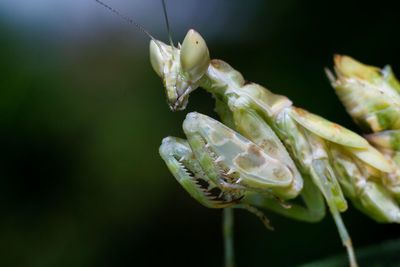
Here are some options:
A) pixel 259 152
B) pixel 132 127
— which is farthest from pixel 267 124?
pixel 132 127

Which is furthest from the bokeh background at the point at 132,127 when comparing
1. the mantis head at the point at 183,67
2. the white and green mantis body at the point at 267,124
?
the mantis head at the point at 183,67

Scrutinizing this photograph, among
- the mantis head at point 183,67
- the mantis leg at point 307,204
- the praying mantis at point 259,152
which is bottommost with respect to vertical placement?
the mantis leg at point 307,204

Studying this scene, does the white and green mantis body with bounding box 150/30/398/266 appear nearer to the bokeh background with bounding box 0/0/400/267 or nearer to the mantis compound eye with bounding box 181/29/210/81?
the mantis compound eye with bounding box 181/29/210/81

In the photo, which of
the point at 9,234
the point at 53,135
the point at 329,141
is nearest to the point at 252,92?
the point at 329,141

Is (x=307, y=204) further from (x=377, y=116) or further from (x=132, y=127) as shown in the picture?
(x=132, y=127)

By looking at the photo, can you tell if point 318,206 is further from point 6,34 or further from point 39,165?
point 6,34

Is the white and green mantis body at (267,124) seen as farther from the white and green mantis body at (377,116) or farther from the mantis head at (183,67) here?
the white and green mantis body at (377,116)
